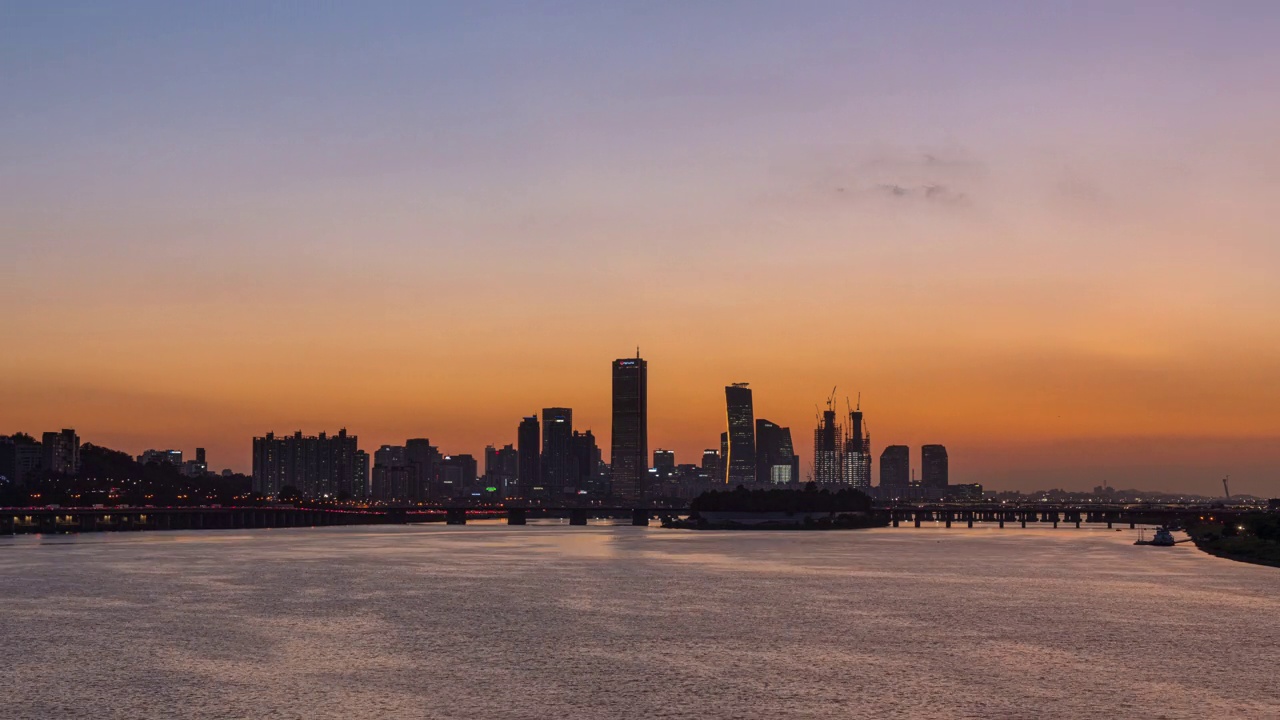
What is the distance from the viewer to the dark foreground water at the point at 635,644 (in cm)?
4934

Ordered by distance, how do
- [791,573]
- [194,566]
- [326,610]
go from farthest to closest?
1. [194,566]
2. [791,573]
3. [326,610]

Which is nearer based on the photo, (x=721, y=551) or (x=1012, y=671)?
(x=1012, y=671)

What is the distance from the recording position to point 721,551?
194m

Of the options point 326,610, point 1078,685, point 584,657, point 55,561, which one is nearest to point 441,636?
point 584,657

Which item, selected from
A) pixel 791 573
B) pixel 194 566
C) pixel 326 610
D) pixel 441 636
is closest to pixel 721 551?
pixel 791 573

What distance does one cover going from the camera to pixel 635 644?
6806cm

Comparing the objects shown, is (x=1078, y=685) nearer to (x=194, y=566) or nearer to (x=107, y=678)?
(x=107, y=678)

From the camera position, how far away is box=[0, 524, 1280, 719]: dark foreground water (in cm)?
4934

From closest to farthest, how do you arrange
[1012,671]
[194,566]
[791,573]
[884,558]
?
[1012,671], [791,573], [194,566], [884,558]

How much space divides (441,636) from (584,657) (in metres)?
12.6

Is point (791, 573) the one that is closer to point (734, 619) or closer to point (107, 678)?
point (734, 619)

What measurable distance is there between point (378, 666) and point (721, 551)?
138 m

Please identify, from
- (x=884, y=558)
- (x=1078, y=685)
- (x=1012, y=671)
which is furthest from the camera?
A: (x=884, y=558)

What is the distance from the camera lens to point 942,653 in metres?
63.8
